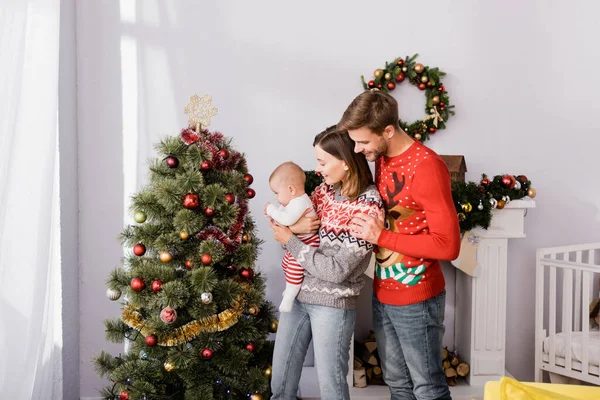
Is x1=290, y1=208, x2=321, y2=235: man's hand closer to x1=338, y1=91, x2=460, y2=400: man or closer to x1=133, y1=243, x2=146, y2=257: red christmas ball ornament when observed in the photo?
x1=338, y1=91, x2=460, y2=400: man

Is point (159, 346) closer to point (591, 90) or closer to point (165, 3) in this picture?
point (165, 3)

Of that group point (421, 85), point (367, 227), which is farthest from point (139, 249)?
point (421, 85)

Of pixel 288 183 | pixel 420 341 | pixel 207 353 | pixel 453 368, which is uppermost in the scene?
pixel 288 183

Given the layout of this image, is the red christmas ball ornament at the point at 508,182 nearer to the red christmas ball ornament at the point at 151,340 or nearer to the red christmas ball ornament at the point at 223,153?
the red christmas ball ornament at the point at 223,153

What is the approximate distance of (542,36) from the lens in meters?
3.02

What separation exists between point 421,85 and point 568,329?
1440 mm

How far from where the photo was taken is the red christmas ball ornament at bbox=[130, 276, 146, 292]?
1.89 metres

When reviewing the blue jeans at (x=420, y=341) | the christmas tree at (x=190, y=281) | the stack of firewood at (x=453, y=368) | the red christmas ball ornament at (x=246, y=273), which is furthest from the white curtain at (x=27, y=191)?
the stack of firewood at (x=453, y=368)

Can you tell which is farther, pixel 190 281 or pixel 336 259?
pixel 190 281

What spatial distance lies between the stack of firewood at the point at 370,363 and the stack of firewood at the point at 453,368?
0.35 metres

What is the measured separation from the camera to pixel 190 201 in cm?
189

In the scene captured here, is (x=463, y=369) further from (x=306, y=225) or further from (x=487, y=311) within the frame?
(x=306, y=225)

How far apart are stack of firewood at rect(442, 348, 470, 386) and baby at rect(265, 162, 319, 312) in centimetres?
141

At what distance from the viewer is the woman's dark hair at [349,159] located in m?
1.79
